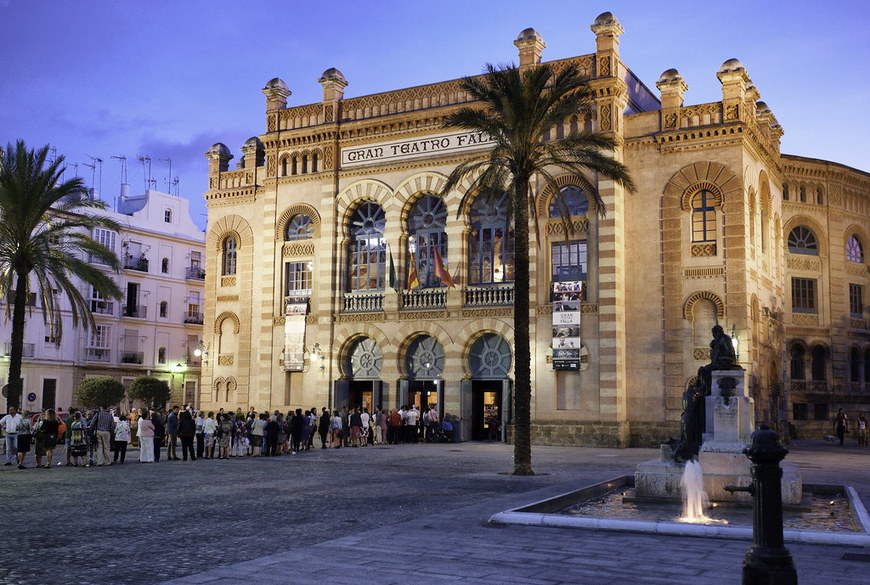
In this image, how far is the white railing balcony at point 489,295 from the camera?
33.6 meters

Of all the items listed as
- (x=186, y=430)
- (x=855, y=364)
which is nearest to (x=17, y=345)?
(x=186, y=430)

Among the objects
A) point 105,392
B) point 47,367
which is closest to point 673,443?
point 105,392

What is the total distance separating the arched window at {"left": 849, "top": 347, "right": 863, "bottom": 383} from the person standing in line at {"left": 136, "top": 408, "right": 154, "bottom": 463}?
105 ft

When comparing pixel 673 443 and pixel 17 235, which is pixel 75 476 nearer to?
pixel 17 235

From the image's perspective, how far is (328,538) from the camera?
1075 cm

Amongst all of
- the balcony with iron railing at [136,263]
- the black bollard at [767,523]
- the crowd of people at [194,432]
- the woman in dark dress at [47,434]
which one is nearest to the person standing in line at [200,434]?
the crowd of people at [194,432]

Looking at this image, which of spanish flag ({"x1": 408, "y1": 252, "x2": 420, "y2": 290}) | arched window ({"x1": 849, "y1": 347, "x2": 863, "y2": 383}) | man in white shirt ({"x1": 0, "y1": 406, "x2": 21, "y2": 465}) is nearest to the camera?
man in white shirt ({"x1": 0, "y1": 406, "x2": 21, "y2": 465})

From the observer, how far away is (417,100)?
120 feet

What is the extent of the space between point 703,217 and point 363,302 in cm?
1393

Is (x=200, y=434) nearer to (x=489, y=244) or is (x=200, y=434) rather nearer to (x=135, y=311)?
(x=489, y=244)

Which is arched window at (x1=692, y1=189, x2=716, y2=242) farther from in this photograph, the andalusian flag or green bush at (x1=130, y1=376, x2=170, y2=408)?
green bush at (x1=130, y1=376, x2=170, y2=408)

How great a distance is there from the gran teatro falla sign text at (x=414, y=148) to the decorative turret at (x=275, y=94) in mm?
4380

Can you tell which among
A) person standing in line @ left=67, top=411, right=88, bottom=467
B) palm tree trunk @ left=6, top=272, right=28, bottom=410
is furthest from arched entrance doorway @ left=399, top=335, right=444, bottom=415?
palm tree trunk @ left=6, top=272, right=28, bottom=410

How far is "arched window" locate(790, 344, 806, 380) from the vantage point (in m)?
40.5
